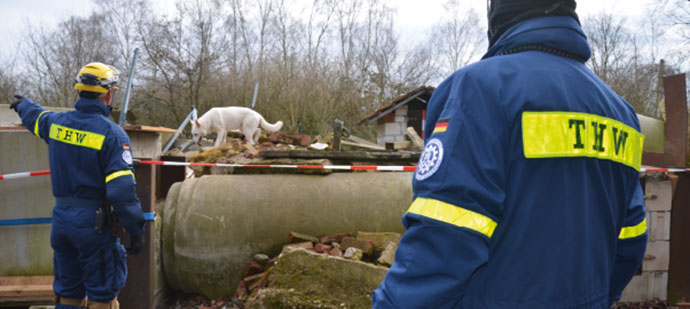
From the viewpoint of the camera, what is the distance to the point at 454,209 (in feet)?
3.41

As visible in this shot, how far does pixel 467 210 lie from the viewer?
3.43ft

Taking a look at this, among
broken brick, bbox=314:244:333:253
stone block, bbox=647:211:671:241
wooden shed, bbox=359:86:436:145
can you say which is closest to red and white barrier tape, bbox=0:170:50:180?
broken brick, bbox=314:244:333:253

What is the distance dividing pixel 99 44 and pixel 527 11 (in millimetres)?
26447

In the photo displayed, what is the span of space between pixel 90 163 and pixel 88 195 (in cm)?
23

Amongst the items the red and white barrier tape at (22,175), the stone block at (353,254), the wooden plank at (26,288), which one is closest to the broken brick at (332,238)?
the stone block at (353,254)

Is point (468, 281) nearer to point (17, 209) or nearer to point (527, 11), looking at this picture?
point (527, 11)

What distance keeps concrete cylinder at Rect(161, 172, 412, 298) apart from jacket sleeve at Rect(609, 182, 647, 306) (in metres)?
3.29

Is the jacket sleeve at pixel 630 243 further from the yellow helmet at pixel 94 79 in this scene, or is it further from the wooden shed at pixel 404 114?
the wooden shed at pixel 404 114

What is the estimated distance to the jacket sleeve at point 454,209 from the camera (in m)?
1.04

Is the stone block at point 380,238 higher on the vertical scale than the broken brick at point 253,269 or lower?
higher

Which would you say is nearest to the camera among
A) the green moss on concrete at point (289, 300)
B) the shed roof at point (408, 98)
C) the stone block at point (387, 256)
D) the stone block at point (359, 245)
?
the green moss on concrete at point (289, 300)

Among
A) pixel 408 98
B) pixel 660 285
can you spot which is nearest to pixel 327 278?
pixel 660 285

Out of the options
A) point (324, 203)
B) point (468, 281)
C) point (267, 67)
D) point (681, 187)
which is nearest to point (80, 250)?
point (324, 203)

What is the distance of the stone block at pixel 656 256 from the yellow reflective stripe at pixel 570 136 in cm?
422
